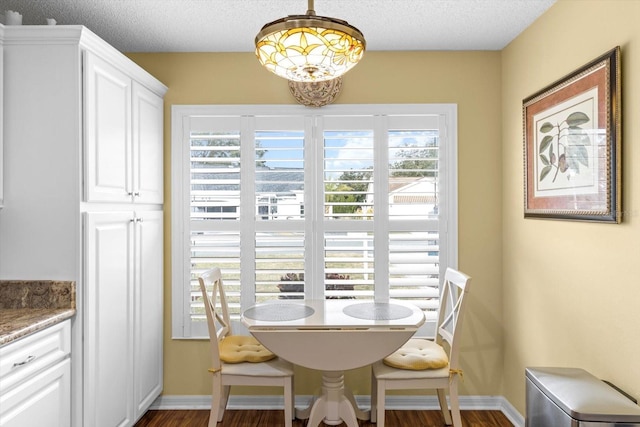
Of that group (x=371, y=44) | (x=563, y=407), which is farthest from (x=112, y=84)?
(x=563, y=407)

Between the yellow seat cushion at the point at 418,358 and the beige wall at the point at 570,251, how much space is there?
1.90 ft

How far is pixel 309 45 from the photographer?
1510 mm

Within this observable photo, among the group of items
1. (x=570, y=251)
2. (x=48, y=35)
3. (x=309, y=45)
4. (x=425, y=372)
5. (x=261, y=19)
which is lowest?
Result: (x=425, y=372)

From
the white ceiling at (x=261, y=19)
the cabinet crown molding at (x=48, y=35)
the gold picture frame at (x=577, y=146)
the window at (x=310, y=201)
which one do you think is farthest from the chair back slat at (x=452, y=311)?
the cabinet crown molding at (x=48, y=35)

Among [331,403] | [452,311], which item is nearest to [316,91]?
[452,311]

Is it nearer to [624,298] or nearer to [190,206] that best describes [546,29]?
[624,298]

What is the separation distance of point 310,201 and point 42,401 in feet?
6.02

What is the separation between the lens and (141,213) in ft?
8.36

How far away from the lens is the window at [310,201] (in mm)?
2889

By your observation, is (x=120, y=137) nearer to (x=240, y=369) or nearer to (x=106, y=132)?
(x=106, y=132)

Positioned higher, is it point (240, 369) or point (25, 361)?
point (25, 361)

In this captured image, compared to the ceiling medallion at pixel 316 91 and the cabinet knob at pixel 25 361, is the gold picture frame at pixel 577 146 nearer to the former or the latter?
the ceiling medallion at pixel 316 91

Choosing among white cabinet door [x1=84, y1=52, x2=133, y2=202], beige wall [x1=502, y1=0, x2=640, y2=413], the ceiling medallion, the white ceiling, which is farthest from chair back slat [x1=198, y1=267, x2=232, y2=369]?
beige wall [x1=502, y1=0, x2=640, y2=413]

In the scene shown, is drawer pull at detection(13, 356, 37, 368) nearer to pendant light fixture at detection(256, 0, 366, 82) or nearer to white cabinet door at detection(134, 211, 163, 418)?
white cabinet door at detection(134, 211, 163, 418)
